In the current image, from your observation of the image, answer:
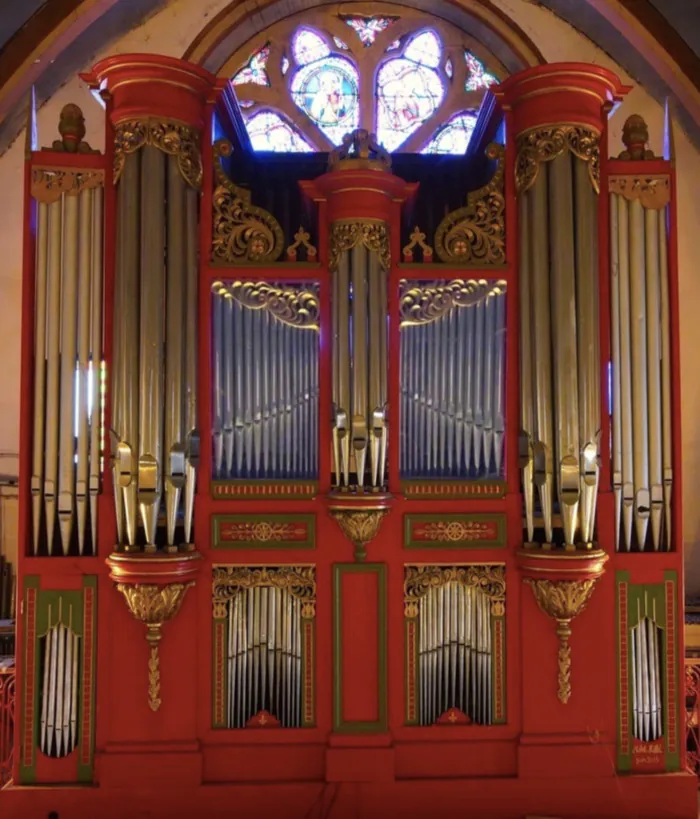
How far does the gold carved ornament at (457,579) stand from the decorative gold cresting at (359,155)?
2.21 metres

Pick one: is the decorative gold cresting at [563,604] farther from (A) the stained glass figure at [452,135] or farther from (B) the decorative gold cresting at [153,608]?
(A) the stained glass figure at [452,135]

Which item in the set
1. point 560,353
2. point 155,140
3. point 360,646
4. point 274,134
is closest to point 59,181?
point 155,140

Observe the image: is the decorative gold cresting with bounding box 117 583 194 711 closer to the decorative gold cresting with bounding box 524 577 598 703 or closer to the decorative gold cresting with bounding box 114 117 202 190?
the decorative gold cresting with bounding box 524 577 598 703

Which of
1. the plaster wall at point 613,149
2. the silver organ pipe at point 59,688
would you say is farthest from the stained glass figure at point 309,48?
the silver organ pipe at point 59,688

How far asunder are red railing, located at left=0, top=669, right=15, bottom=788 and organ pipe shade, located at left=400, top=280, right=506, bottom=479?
8.75 ft

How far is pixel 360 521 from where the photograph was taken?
4.40 m

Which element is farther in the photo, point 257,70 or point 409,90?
point 409,90

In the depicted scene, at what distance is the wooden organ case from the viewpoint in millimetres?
4414

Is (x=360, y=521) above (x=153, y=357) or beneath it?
beneath

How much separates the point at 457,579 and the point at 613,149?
4953 millimetres

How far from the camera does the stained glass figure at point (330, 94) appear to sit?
841 centimetres

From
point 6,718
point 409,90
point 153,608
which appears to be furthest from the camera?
point 409,90

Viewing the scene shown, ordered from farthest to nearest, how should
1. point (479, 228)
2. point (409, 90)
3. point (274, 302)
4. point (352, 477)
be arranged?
1. point (409, 90)
2. point (479, 228)
3. point (274, 302)
4. point (352, 477)

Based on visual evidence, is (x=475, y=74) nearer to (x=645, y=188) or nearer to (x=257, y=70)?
(x=257, y=70)
